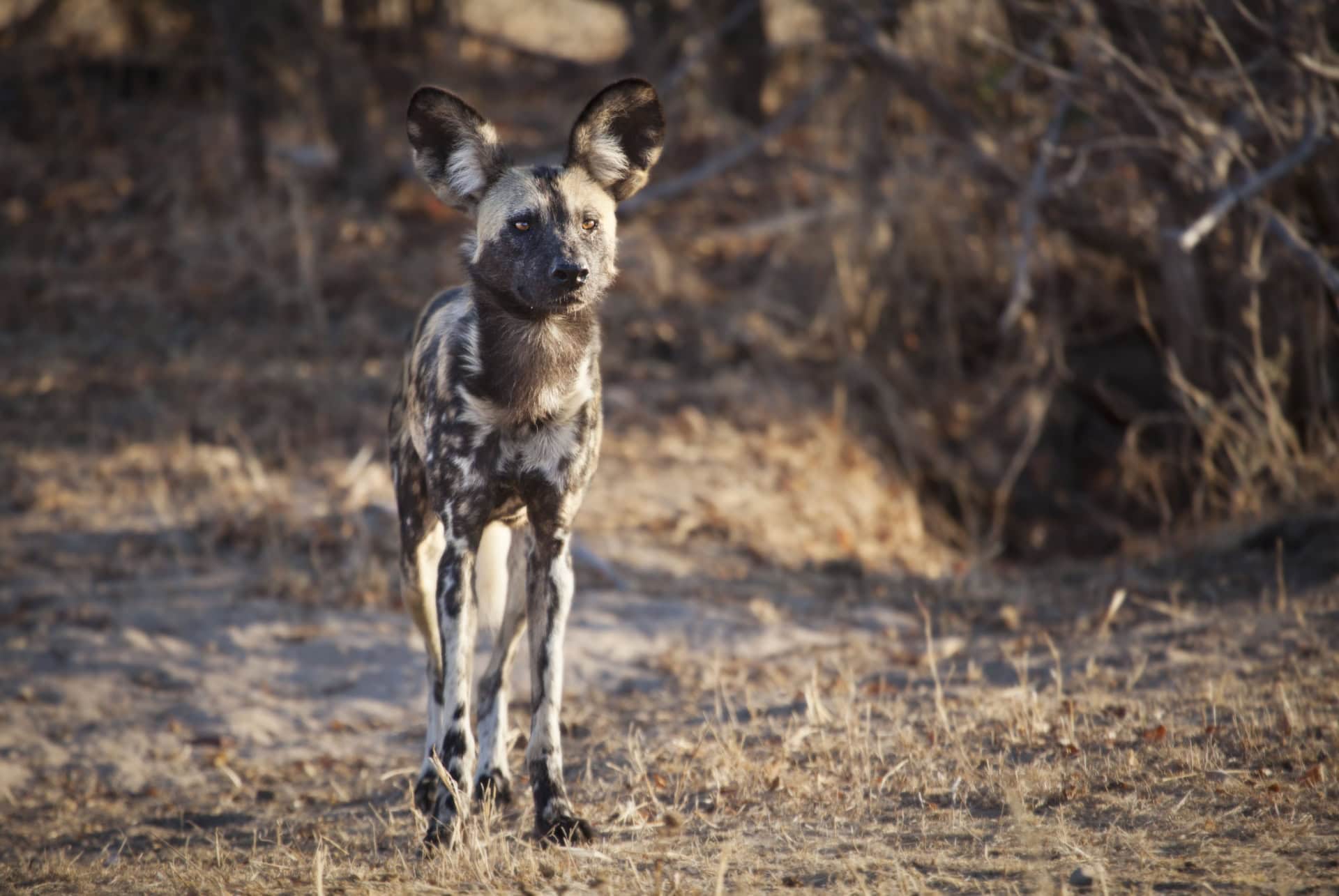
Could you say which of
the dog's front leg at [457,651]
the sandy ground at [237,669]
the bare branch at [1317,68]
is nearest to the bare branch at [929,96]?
the bare branch at [1317,68]

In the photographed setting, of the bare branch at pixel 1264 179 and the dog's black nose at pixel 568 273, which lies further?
the bare branch at pixel 1264 179

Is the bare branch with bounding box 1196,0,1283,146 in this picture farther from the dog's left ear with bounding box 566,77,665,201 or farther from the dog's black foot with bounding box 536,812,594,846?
the dog's black foot with bounding box 536,812,594,846

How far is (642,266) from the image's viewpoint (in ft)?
31.7

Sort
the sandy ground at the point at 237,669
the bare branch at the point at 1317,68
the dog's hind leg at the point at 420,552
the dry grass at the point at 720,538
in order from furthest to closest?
the bare branch at the point at 1317,68 < the sandy ground at the point at 237,669 < the dog's hind leg at the point at 420,552 < the dry grass at the point at 720,538

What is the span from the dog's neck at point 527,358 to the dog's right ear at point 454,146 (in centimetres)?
31

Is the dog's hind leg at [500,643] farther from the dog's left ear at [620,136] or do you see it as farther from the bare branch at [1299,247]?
the bare branch at [1299,247]

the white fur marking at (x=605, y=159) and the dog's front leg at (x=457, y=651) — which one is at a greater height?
the white fur marking at (x=605, y=159)

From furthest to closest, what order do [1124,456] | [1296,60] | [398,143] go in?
[398,143] → [1124,456] → [1296,60]

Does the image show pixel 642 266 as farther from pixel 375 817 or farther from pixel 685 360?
pixel 375 817

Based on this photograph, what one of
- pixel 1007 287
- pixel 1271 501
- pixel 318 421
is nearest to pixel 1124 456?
pixel 1271 501

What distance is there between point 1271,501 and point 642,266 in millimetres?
4717

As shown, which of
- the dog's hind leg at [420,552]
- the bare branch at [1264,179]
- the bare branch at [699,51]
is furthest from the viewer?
the bare branch at [699,51]

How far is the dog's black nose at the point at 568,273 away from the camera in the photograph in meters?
3.49

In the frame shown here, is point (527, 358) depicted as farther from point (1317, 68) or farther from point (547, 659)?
point (1317, 68)
